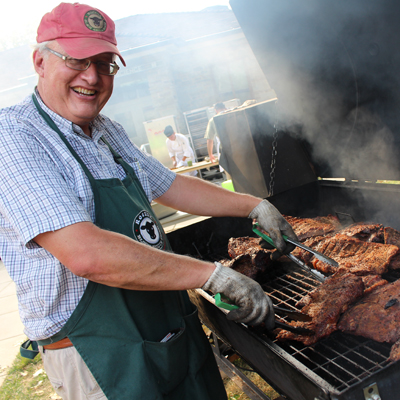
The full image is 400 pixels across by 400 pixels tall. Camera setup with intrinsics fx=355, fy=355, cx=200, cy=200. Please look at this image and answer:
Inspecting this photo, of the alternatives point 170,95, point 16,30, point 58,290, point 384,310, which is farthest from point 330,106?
point 16,30

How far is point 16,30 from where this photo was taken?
24625mm

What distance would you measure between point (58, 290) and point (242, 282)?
904 millimetres

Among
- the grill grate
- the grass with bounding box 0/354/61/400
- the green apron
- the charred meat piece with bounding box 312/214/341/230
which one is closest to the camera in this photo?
the grill grate

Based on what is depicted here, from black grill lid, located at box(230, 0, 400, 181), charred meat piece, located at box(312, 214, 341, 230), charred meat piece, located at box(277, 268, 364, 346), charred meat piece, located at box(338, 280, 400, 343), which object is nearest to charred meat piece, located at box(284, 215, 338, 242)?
charred meat piece, located at box(312, 214, 341, 230)

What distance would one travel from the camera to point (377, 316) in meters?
1.87

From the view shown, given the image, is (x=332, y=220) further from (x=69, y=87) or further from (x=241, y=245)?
(x=69, y=87)

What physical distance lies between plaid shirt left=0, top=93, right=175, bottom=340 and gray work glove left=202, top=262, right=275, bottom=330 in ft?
2.20

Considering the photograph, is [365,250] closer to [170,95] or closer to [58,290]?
[58,290]

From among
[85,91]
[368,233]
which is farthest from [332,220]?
[85,91]

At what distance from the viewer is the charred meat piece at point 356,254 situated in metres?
2.45

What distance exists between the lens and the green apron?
1778 mm

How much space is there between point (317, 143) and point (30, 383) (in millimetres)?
4394

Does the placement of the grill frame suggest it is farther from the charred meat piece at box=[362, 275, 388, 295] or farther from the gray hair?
the gray hair

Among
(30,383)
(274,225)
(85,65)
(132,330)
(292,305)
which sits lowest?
(30,383)
